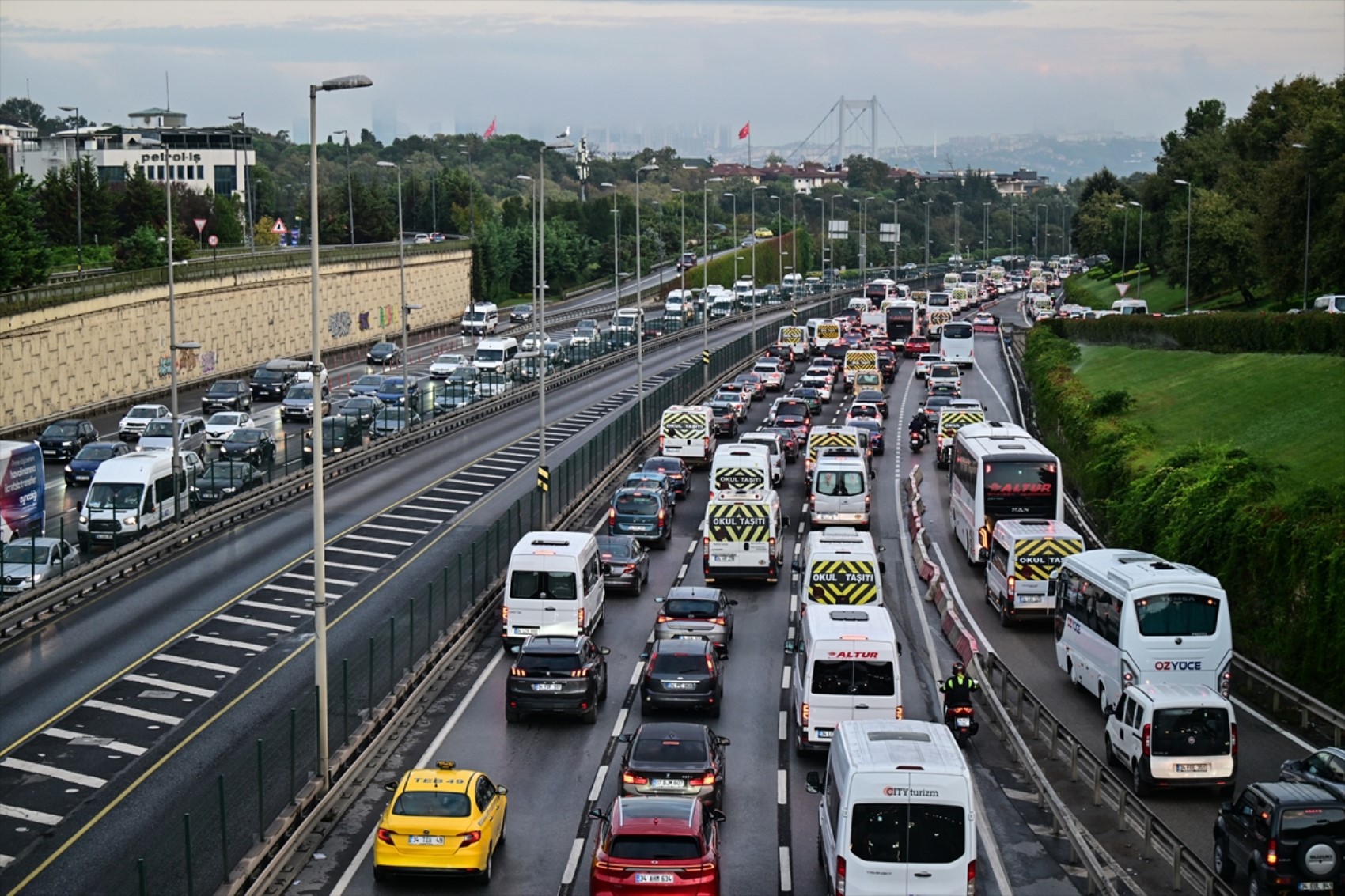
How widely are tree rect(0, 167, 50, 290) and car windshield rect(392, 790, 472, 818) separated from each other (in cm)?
6350

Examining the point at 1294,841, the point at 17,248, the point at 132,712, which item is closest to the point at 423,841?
the point at 132,712

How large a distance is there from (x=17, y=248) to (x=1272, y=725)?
220ft

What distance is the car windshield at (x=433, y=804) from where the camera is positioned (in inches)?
890

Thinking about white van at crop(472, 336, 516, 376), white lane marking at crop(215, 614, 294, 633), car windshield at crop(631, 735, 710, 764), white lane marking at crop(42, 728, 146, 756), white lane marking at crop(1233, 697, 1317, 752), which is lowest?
white lane marking at crop(1233, 697, 1317, 752)

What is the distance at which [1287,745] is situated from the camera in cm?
3034

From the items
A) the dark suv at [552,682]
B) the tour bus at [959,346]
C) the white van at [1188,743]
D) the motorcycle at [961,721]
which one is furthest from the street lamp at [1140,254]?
the white van at [1188,743]

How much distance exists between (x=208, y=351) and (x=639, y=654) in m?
60.5

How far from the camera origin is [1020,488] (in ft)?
150

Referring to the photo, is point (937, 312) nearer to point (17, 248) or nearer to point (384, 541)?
point (17, 248)

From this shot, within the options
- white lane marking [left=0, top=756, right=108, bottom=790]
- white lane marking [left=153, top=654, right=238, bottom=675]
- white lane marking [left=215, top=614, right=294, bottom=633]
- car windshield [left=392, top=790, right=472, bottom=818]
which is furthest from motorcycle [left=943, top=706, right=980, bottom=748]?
white lane marking [left=215, top=614, right=294, bottom=633]

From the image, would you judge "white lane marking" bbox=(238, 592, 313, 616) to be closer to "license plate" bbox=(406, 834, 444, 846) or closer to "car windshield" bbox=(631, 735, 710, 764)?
"car windshield" bbox=(631, 735, 710, 764)

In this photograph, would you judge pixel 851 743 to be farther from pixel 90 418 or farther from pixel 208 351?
pixel 208 351

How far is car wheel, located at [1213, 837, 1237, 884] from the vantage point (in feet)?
74.4

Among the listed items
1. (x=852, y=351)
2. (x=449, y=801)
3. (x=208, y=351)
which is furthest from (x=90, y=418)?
(x=449, y=801)
